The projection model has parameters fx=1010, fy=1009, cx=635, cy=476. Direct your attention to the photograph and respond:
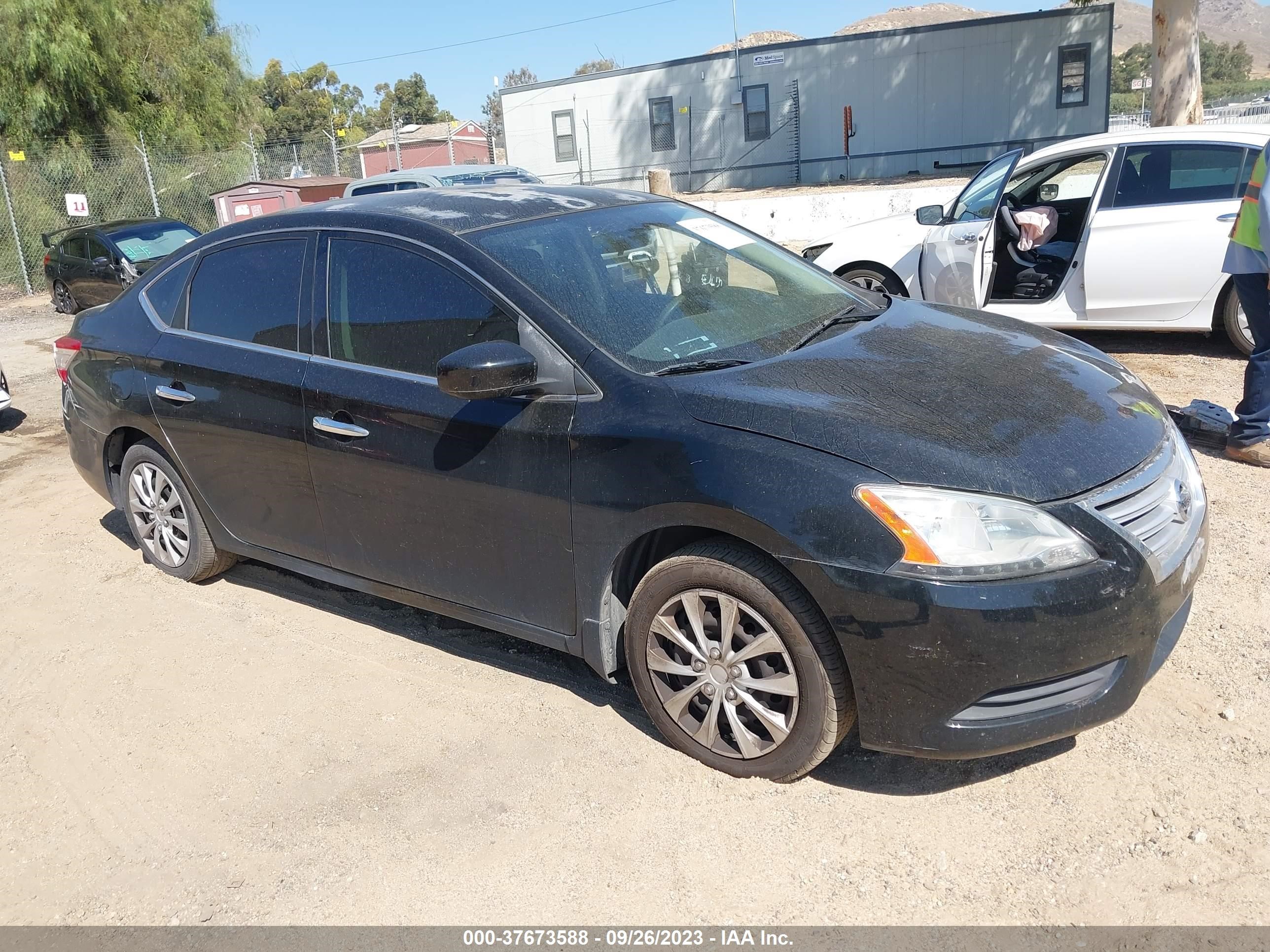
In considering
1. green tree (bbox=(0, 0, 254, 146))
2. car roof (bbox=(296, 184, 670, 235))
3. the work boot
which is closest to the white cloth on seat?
the work boot

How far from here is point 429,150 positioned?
1676 inches

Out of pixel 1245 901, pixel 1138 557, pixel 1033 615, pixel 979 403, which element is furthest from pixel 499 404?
pixel 1245 901

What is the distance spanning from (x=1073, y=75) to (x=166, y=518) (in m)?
30.2

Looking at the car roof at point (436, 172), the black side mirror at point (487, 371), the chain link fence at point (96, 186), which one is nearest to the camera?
the black side mirror at point (487, 371)

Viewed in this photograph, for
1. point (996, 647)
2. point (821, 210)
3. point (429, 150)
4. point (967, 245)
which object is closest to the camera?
point (996, 647)

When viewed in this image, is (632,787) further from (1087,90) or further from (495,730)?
(1087,90)

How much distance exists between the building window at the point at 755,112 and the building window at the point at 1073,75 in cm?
864

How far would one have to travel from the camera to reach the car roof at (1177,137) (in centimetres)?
688

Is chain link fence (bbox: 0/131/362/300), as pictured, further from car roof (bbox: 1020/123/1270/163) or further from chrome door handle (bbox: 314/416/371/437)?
chrome door handle (bbox: 314/416/371/437)

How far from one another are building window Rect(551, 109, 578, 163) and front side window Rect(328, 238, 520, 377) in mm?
32654

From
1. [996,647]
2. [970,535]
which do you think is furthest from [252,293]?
[996,647]

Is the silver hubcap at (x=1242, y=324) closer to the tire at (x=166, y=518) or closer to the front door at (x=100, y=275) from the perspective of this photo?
the tire at (x=166, y=518)

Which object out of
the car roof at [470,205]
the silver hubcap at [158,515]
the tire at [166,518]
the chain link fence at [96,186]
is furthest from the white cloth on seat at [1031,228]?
the chain link fence at [96,186]

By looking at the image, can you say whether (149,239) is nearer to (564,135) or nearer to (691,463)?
(691,463)
